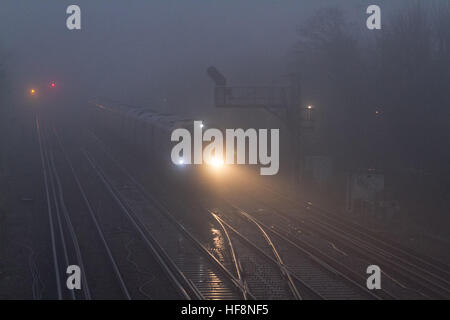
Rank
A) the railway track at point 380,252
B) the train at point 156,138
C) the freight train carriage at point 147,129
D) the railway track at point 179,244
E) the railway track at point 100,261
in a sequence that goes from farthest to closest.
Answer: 1. the freight train carriage at point 147,129
2. the train at point 156,138
3. the railway track at point 380,252
4. the railway track at point 179,244
5. the railway track at point 100,261

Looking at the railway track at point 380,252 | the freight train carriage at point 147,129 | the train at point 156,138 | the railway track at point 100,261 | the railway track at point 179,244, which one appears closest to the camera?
the railway track at point 100,261

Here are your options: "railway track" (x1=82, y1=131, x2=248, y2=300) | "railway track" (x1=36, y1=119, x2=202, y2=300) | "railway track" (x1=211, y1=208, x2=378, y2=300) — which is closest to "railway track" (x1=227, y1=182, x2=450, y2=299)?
"railway track" (x1=211, y1=208, x2=378, y2=300)

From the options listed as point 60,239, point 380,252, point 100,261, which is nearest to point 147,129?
point 60,239

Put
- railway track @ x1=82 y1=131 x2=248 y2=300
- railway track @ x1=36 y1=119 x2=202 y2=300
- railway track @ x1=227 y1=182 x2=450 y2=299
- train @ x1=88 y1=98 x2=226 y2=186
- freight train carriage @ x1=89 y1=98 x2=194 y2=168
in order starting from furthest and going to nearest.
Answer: freight train carriage @ x1=89 y1=98 x2=194 y2=168 < train @ x1=88 y1=98 x2=226 y2=186 < railway track @ x1=227 y1=182 x2=450 y2=299 < railway track @ x1=82 y1=131 x2=248 y2=300 < railway track @ x1=36 y1=119 x2=202 y2=300

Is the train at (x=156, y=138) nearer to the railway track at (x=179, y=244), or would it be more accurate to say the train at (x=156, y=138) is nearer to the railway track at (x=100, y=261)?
the railway track at (x=179, y=244)

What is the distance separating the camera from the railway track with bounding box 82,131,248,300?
32.8 ft

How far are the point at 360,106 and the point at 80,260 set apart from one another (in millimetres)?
20165

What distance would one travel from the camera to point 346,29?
3156cm

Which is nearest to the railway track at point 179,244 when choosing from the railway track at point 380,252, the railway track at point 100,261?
the railway track at point 100,261

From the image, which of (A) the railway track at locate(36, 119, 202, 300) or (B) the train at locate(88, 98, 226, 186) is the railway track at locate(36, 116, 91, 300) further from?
(B) the train at locate(88, 98, 226, 186)

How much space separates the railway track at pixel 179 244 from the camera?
10.0m

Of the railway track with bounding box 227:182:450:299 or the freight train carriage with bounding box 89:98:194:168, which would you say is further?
the freight train carriage with bounding box 89:98:194:168

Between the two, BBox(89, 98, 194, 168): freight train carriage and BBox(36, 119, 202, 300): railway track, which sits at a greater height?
BBox(89, 98, 194, 168): freight train carriage
